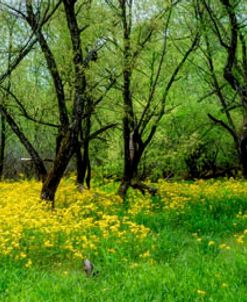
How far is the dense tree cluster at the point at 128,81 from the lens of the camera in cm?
→ 1502

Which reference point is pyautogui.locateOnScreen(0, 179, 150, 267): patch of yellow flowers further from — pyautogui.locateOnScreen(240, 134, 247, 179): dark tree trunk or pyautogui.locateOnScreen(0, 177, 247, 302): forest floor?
pyautogui.locateOnScreen(240, 134, 247, 179): dark tree trunk

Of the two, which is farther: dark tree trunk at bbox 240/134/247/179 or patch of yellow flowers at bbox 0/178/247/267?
dark tree trunk at bbox 240/134/247/179

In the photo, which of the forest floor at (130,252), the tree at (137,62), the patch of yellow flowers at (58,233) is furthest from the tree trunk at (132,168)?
the patch of yellow flowers at (58,233)

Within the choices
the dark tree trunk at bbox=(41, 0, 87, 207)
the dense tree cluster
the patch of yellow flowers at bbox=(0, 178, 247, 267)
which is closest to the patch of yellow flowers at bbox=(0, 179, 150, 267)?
the patch of yellow flowers at bbox=(0, 178, 247, 267)

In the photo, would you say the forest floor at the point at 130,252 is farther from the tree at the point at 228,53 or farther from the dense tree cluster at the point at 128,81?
the tree at the point at 228,53

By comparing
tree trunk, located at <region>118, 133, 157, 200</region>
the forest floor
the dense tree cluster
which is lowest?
the forest floor

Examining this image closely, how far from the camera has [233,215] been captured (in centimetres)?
1270

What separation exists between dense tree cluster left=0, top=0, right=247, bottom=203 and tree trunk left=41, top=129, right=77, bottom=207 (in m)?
0.03

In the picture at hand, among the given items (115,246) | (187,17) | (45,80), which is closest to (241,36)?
(187,17)

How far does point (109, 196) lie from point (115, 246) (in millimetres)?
6467

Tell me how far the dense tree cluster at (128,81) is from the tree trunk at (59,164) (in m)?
0.03

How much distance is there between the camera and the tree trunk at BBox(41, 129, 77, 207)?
1470 cm

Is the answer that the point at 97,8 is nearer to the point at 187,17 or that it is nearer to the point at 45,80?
the point at 187,17

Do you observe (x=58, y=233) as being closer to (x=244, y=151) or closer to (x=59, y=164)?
(x=59, y=164)
